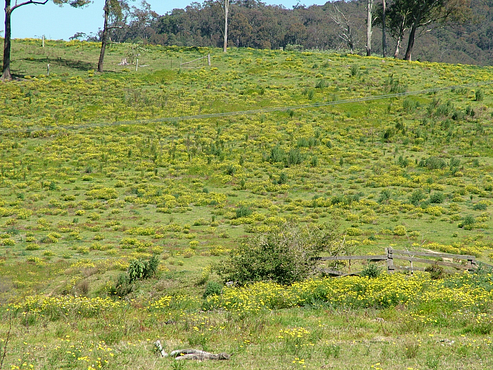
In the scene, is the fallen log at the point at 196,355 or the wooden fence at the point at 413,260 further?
the wooden fence at the point at 413,260

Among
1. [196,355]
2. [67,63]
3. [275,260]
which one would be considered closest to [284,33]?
[67,63]

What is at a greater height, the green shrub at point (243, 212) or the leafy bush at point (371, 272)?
the leafy bush at point (371, 272)

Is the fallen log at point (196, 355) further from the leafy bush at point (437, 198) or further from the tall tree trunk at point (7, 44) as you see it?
the tall tree trunk at point (7, 44)

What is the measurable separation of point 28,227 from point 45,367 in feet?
62.3

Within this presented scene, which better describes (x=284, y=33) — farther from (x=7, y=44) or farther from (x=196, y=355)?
(x=196, y=355)

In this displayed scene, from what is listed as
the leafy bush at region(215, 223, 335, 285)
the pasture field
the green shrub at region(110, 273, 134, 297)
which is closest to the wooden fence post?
the pasture field

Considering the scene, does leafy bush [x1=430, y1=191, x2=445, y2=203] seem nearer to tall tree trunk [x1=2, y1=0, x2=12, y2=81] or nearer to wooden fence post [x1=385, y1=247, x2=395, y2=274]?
wooden fence post [x1=385, y1=247, x2=395, y2=274]

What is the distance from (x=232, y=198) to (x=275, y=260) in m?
15.2

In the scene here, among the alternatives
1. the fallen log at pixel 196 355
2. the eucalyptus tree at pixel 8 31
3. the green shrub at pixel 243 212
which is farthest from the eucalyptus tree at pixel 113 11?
the fallen log at pixel 196 355

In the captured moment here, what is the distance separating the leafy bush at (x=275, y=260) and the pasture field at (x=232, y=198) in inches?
42.9

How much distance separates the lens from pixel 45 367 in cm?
808

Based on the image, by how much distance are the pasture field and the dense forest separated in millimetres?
51994

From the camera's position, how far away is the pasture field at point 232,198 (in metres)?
10.0

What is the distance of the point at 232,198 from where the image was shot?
3145 cm
